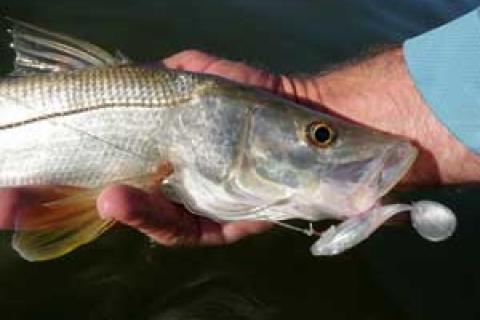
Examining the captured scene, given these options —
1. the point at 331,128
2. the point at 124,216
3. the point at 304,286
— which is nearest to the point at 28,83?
the point at 124,216

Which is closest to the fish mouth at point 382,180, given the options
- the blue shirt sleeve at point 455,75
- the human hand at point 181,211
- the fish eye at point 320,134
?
the fish eye at point 320,134

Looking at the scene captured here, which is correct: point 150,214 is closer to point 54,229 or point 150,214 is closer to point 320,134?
point 54,229

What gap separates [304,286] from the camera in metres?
4.08

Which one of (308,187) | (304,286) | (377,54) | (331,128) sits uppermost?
(377,54)

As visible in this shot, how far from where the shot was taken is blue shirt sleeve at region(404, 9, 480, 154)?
3480 millimetres

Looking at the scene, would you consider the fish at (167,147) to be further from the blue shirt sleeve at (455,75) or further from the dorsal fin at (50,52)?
the blue shirt sleeve at (455,75)

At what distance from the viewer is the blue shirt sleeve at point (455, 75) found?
137 inches

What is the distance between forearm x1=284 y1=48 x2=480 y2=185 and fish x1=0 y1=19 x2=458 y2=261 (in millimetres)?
496

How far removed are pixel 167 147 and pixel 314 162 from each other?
1.97 feet

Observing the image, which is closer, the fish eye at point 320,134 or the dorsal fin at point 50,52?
the fish eye at point 320,134

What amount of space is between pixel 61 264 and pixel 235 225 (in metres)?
1.02

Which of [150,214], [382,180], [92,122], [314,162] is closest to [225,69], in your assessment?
[92,122]

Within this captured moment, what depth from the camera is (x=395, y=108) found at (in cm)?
370

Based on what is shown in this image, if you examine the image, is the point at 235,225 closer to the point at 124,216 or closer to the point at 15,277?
the point at 124,216
